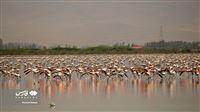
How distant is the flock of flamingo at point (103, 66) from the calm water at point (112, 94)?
8 centimetres

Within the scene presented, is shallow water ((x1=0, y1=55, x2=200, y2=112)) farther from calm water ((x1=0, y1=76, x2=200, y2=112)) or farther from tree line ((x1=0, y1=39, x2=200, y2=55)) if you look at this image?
tree line ((x1=0, y1=39, x2=200, y2=55))

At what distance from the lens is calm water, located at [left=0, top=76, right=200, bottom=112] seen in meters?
4.78

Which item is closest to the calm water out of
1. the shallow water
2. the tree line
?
the shallow water

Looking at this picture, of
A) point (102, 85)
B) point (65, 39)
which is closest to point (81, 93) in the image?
point (102, 85)

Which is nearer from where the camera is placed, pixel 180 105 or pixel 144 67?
pixel 180 105

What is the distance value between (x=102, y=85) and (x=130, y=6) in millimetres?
834

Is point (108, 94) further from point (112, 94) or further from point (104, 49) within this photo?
point (104, 49)

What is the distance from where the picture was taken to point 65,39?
511 centimetres

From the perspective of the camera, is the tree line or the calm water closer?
the calm water

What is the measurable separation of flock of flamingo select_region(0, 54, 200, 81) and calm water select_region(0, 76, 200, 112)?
0.08 m

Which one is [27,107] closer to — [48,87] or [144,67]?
[48,87]

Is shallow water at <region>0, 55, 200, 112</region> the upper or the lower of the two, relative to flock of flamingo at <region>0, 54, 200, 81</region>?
lower

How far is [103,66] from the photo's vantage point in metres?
5.17

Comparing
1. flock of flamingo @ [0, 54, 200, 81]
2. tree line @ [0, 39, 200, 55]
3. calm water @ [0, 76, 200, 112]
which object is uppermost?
tree line @ [0, 39, 200, 55]
